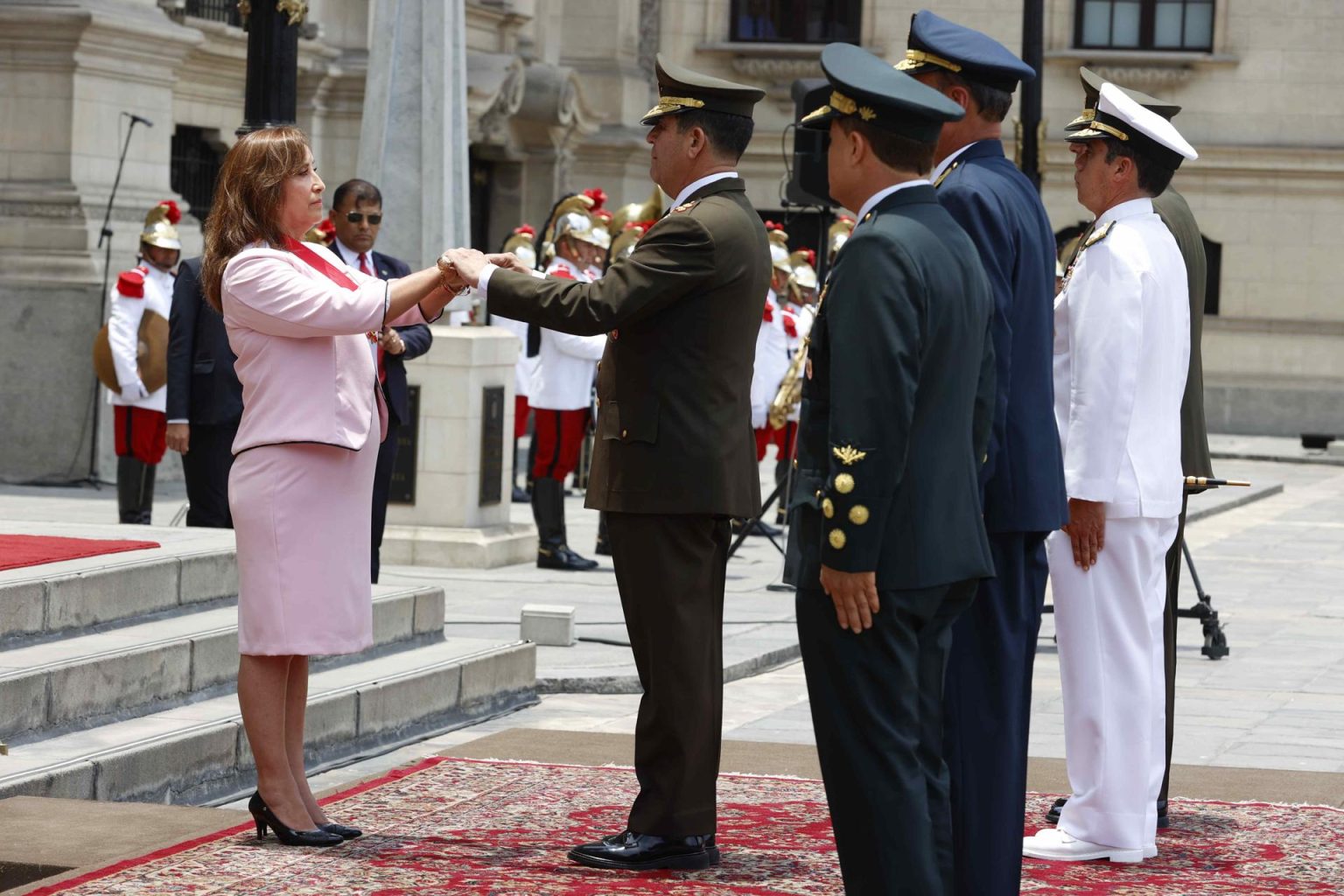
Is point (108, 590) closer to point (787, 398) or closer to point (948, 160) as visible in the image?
point (948, 160)

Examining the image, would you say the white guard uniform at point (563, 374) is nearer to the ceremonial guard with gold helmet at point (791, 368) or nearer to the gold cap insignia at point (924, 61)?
the ceremonial guard with gold helmet at point (791, 368)

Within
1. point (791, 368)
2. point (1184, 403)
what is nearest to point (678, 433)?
point (1184, 403)

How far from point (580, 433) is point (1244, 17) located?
64.8ft

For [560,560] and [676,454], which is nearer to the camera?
[676,454]

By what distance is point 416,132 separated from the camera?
13.3 meters

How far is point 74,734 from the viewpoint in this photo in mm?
6980

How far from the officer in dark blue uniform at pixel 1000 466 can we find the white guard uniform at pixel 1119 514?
0.50m

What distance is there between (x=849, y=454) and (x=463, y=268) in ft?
5.66

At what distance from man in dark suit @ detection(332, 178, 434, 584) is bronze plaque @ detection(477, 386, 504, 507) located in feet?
9.64

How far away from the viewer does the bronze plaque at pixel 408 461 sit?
12.9m

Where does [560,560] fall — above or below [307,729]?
above

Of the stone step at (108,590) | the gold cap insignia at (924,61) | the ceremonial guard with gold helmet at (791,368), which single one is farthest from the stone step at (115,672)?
the ceremonial guard with gold helmet at (791,368)

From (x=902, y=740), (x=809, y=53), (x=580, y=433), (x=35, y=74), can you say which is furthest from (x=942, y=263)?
(x=809, y=53)

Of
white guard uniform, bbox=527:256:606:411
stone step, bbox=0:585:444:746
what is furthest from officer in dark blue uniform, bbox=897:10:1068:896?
white guard uniform, bbox=527:256:606:411
